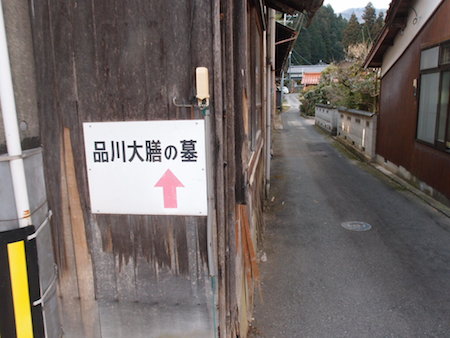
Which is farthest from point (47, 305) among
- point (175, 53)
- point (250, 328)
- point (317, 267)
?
point (317, 267)

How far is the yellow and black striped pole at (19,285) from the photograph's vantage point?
2.29m

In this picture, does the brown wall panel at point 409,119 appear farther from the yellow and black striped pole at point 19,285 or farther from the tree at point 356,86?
the yellow and black striped pole at point 19,285

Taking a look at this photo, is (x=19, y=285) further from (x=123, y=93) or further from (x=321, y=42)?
(x=321, y=42)

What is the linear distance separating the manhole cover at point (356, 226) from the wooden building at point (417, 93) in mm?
2384

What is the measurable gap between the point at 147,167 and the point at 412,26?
34.9 feet

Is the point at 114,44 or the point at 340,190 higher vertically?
the point at 114,44

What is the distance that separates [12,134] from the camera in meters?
2.22

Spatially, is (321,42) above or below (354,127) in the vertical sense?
above

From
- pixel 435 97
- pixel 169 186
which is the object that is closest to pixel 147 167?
pixel 169 186

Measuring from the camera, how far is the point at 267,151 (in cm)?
886

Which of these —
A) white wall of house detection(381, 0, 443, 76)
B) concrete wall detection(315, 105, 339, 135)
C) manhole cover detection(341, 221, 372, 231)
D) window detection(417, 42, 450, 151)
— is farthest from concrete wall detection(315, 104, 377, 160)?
manhole cover detection(341, 221, 372, 231)

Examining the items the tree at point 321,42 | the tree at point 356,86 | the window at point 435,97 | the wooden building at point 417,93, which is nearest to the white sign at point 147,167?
the wooden building at point 417,93

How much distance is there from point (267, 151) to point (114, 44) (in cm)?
668

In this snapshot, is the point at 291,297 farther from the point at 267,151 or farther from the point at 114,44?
the point at 267,151
